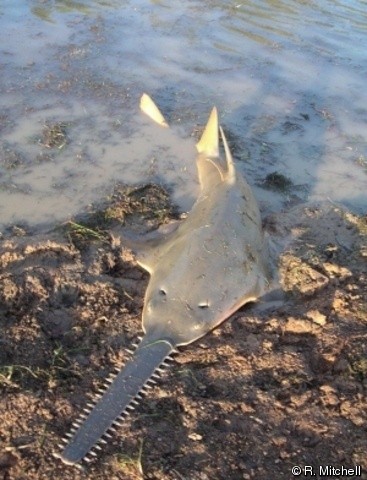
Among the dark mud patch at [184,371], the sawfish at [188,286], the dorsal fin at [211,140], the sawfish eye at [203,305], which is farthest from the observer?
the dorsal fin at [211,140]

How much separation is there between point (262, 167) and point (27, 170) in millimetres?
2724

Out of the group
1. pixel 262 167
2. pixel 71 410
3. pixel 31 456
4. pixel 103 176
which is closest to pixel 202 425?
pixel 71 410

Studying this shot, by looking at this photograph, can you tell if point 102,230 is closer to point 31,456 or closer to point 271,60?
point 31,456

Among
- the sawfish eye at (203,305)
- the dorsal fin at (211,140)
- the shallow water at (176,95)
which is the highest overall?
the dorsal fin at (211,140)

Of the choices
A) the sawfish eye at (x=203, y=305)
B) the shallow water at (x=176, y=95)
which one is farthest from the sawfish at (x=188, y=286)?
the shallow water at (x=176, y=95)

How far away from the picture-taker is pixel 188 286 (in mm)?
4012

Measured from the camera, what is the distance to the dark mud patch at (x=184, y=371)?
3.22 m

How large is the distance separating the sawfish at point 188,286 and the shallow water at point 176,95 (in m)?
1.15

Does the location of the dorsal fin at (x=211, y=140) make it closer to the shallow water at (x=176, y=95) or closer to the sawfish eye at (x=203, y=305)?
the shallow water at (x=176, y=95)

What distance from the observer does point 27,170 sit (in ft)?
19.5

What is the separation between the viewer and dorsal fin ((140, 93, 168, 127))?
23.1 ft

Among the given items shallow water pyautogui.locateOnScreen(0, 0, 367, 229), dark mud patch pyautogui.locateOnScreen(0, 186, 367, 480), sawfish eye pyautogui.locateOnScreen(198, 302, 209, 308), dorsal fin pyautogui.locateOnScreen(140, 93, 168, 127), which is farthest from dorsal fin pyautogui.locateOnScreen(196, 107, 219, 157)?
sawfish eye pyautogui.locateOnScreen(198, 302, 209, 308)

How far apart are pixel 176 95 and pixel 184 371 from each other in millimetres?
5069

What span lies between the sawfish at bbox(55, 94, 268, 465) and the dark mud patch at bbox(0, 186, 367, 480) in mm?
123
